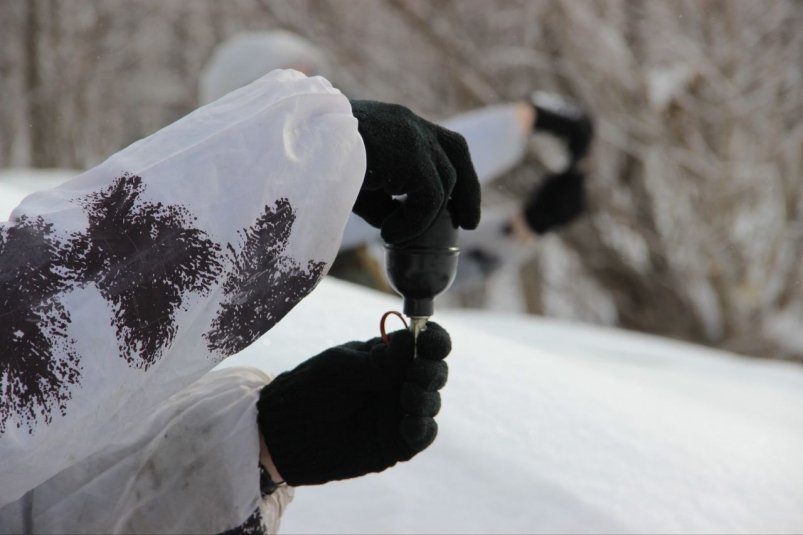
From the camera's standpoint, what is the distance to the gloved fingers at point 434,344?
0.87 metres

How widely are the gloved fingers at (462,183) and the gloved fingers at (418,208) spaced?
4 cm

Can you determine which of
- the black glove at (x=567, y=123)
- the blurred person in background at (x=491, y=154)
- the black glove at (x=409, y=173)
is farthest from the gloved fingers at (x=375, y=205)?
the black glove at (x=567, y=123)

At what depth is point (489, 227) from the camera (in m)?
3.26

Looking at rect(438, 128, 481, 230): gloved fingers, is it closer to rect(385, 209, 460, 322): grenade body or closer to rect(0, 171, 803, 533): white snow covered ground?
rect(385, 209, 460, 322): grenade body

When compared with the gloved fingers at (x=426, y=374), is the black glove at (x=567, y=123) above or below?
below

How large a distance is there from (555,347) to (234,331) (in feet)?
5.13

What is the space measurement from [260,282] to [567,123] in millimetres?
2128

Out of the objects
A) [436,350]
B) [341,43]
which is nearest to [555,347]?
[436,350]

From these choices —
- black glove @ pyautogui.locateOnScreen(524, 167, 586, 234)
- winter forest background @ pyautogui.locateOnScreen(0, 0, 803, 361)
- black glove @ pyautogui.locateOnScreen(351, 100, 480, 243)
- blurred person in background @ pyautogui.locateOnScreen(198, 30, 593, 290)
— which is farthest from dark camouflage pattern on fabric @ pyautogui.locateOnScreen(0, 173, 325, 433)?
winter forest background @ pyautogui.locateOnScreen(0, 0, 803, 361)

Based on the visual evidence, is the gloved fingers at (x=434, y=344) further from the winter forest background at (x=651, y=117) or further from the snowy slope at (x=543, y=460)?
the winter forest background at (x=651, y=117)

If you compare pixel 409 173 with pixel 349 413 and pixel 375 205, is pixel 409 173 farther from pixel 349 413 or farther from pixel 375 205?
pixel 349 413

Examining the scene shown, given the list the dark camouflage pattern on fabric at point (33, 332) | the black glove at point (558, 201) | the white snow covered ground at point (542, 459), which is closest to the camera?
the dark camouflage pattern on fabric at point (33, 332)

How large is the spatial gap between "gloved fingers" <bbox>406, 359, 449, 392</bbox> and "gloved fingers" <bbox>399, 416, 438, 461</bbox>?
0.03 metres

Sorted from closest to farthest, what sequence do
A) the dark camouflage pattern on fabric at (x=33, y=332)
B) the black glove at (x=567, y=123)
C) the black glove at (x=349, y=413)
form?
the dark camouflage pattern on fabric at (x=33, y=332) < the black glove at (x=349, y=413) < the black glove at (x=567, y=123)
